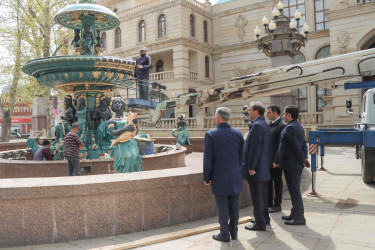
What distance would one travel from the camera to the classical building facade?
26.1 meters

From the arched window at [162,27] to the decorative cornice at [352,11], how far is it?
46.3ft

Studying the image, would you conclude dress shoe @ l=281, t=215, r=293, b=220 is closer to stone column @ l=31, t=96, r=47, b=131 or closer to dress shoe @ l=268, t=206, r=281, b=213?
dress shoe @ l=268, t=206, r=281, b=213

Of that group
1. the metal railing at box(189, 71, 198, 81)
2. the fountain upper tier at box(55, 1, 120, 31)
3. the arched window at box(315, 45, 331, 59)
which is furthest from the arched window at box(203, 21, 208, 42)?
the fountain upper tier at box(55, 1, 120, 31)

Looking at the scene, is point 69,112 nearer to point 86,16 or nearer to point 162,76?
point 86,16

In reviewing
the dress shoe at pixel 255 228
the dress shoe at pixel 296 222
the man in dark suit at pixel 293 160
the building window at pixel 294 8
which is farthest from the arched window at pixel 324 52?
the dress shoe at pixel 255 228

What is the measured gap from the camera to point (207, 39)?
31094 mm

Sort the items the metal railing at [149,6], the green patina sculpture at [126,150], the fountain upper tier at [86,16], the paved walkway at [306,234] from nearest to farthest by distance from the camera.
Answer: the paved walkway at [306,234] < the green patina sculpture at [126,150] < the fountain upper tier at [86,16] < the metal railing at [149,6]

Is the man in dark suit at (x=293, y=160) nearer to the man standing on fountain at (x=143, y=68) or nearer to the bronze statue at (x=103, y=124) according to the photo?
the bronze statue at (x=103, y=124)

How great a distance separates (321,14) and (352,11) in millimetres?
4806

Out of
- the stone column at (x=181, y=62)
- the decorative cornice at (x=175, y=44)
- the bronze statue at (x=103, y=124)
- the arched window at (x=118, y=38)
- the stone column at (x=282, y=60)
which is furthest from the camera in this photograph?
the arched window at (x=118, y=38)

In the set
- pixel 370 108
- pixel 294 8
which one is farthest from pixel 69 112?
pixel 294 8

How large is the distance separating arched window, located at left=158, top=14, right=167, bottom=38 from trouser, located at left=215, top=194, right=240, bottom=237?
1058 inches

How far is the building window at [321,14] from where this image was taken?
25581 mm

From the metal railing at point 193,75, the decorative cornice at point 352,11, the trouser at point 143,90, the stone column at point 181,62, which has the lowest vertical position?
the trouser at point 143,90
